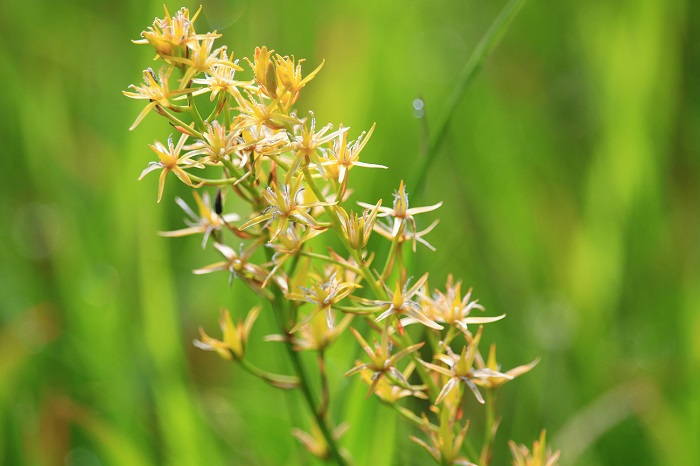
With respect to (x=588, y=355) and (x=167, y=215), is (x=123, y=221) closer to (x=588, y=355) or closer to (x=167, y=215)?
(x=167, y=215)

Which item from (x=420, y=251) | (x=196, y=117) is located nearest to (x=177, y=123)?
(x=196, y=117)

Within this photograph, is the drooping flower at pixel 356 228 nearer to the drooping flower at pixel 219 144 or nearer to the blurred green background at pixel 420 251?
the drooping flower at pixel 219 144

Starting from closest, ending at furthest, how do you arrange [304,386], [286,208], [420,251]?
[286,208], [304,386], [420,251]

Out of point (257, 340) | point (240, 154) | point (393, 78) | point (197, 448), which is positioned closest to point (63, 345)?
point (257, 340)

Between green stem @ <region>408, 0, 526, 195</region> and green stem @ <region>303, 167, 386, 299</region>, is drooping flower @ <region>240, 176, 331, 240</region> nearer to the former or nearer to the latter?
green stem @ <region>303, 167, 386, 299</region>

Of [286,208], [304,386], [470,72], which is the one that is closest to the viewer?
[286,208]

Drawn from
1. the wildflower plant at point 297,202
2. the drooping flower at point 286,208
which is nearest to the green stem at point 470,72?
the wildflower plant at point 297,202

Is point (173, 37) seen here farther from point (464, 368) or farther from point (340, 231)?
point (464, 368)

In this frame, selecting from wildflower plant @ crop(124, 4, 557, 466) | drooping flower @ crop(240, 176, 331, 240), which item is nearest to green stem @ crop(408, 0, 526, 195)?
wildflower plant @ crop(124, 4, 557, 466)
